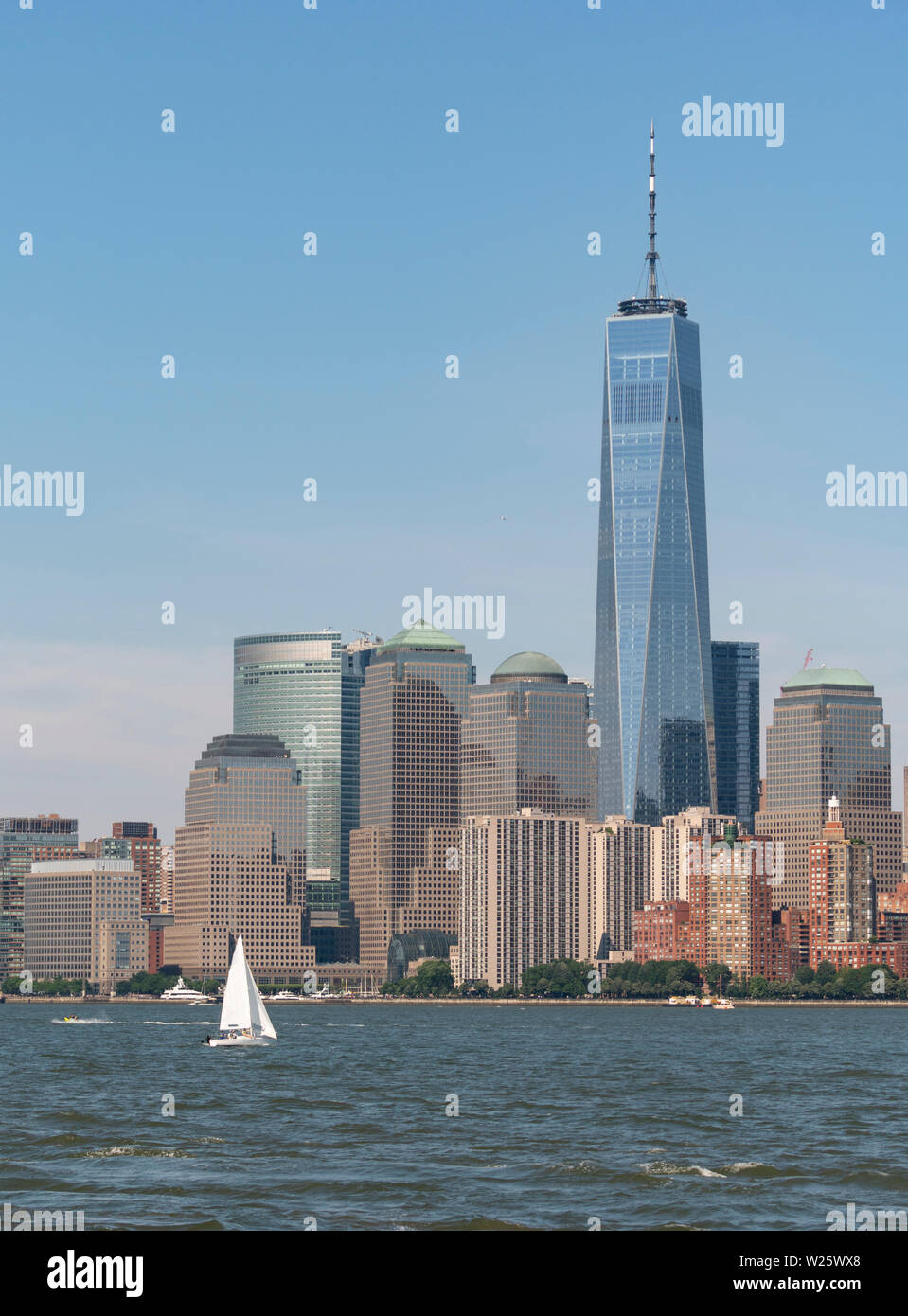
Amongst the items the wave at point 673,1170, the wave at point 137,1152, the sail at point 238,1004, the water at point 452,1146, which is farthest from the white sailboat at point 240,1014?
the wave at point 673,1170

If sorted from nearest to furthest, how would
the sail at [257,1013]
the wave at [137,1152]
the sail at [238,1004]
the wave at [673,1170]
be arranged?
the wave at [673,1170]
the wave at [137,1152]
the sail at [238,1004]
the sail at [257,1013]

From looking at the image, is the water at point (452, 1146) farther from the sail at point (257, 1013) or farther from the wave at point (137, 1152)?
the sail at point (257, 1013)

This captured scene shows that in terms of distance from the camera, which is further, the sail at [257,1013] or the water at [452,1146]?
the sail at [257,1013]

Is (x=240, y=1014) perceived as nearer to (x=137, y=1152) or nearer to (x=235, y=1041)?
(x=235, y=1041)

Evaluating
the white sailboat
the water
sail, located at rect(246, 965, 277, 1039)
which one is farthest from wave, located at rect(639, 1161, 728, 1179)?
sail, located at rect(246, 965, 277, 1039)

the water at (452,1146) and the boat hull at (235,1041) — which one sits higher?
the water at (452,1146)
